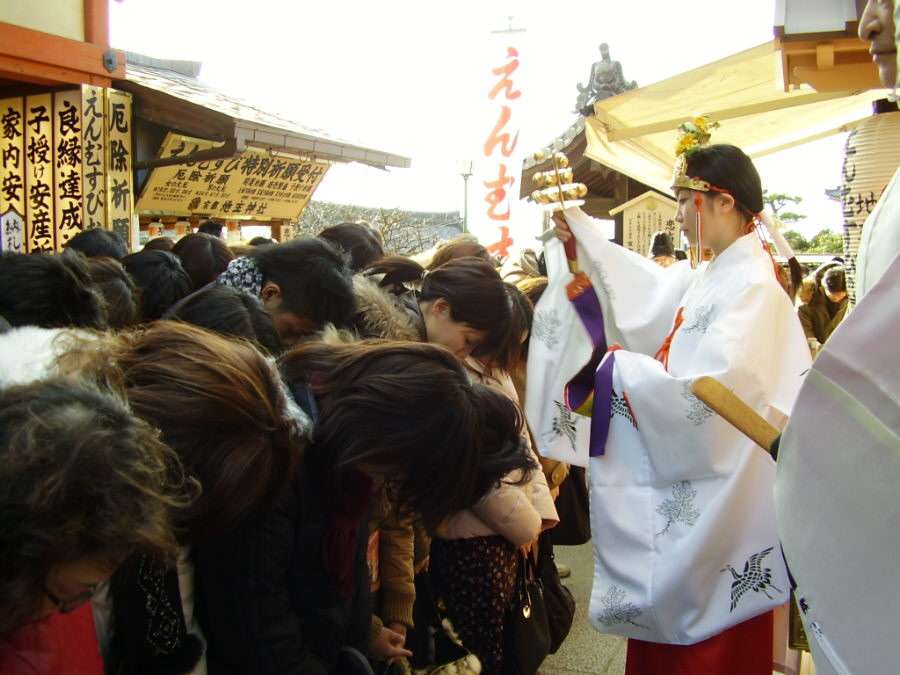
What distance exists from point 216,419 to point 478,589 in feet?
4.86

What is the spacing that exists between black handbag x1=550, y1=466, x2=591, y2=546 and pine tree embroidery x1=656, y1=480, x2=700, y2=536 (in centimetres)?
123

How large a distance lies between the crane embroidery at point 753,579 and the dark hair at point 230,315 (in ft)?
5.32

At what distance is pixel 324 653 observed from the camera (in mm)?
1817

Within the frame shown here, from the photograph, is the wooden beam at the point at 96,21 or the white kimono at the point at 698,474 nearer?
the white kimono at the point at 698,474

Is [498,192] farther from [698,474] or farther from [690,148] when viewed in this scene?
[698,474]

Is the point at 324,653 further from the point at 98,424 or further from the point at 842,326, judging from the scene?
the point at 842,326

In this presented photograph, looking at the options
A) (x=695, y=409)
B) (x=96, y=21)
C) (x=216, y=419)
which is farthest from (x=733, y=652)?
(x=96, y=21)

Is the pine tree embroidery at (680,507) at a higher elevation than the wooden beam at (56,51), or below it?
below

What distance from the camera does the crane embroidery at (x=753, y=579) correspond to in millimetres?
2691

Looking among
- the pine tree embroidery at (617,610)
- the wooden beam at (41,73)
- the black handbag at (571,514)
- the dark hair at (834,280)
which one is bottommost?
the black handbag at (571,514)

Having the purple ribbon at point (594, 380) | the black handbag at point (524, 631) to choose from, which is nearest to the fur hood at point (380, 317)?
the purple ribbon at point (594, 380)

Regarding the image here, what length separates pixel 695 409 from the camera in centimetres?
274

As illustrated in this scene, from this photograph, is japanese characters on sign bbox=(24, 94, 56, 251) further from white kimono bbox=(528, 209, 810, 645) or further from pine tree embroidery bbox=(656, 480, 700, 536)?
pine tree embroidery bbox=(656, 480, 700, 536)

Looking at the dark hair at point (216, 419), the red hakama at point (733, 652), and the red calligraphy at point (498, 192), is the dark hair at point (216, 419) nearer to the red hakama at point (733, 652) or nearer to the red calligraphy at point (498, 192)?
the red hakama at point (733, 652)
